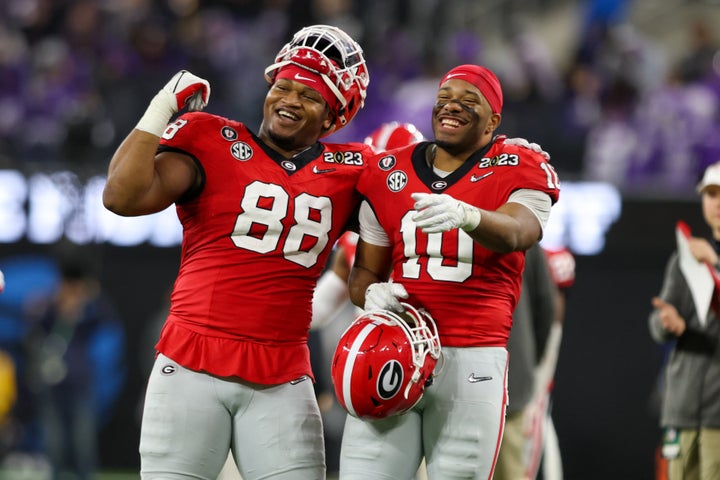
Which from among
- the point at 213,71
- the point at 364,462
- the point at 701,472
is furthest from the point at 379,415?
the point at 213,71

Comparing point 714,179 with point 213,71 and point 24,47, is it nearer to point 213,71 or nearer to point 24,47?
point 213,71

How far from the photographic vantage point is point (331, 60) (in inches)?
144

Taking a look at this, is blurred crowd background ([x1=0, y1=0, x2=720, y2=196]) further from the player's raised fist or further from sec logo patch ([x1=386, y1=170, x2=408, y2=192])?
the player's raised fist

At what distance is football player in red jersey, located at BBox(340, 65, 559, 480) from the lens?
3340 mm

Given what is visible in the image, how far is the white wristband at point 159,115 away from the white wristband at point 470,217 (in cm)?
97

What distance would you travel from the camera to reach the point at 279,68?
369cm

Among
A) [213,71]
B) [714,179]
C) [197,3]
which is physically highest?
[197,3]

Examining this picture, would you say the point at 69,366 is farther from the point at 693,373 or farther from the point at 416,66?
the point at 693,373

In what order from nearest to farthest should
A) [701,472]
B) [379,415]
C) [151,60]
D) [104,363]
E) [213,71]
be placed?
[379,415] < [701,472] < [104,363] < [213,71] < [151,60]

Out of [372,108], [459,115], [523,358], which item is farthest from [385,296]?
[372,108]

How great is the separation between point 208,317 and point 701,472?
2.62 meters

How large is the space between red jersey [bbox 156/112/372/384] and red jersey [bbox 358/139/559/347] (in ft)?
0.88

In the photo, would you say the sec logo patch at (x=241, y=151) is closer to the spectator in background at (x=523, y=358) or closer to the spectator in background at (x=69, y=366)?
the spectator in background at (x=523, y=358)

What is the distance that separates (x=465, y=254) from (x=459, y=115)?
453mm
